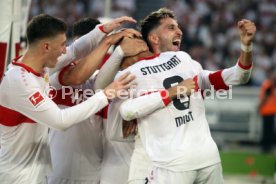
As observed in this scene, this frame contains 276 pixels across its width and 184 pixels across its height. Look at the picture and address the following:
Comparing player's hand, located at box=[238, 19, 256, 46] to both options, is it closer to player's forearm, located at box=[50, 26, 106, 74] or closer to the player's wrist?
the player's wrist

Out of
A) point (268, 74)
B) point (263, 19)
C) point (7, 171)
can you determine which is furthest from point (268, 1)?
point (7, 171)

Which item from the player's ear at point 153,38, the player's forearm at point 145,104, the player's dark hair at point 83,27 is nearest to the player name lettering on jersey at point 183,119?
the player's forearm at point 145,104

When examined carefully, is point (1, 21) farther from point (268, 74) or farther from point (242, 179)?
point (268, 74)

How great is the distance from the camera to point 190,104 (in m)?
5.25

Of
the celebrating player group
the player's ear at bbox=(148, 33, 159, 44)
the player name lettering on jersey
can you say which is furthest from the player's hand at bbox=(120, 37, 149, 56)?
the player name lettering on jersey

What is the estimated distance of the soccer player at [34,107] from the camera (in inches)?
204

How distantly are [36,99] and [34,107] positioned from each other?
59 millimetres

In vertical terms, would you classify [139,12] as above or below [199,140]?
above

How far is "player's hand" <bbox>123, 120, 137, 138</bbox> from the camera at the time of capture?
552 centimetres

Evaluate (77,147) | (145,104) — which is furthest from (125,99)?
(77,147)

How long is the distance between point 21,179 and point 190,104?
1405mm

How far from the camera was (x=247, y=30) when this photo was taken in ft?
16.7

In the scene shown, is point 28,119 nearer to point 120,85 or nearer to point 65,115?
point 65,115

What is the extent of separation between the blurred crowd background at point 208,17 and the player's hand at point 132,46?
968cm
